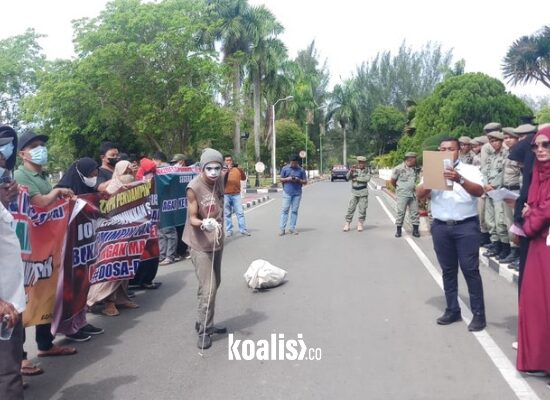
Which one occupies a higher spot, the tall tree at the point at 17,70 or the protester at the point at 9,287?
the tall tree at the point at 17,70

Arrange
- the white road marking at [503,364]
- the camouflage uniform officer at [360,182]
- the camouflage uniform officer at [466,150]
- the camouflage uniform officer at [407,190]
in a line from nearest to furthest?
the white road marking at [503,364]
the camouflage uniform officer at [466,150]
the camouflage uniform officer at [407,190]
the camouflage uniform officer at [360,182]

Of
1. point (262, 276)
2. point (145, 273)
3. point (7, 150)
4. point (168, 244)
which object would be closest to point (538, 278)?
point (262, 276)

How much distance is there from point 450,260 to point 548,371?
5.29ft

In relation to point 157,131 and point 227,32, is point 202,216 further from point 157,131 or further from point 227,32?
point 227,32

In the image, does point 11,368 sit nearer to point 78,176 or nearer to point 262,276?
point 78,176

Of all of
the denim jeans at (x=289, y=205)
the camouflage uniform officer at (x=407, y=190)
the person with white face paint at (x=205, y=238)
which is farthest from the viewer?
the denim jeans at (x=289, y=205)

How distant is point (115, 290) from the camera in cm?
649

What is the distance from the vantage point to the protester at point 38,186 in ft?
15.7

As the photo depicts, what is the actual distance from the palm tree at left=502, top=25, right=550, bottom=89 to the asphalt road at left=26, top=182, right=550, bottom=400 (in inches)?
1292

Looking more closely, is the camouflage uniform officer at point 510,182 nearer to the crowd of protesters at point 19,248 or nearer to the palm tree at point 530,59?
the crowd of protesters at point 19,248

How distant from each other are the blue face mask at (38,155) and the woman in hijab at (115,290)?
132cm

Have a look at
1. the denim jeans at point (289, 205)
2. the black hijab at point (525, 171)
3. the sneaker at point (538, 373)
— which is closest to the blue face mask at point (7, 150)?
the black hijab at point (525, 171)

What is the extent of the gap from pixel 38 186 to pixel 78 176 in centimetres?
88

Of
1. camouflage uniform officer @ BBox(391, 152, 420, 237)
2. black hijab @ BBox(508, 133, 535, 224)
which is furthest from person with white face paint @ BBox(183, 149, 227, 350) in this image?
camouflage uniform officer @ BBox(391, 152, 420, 237)
